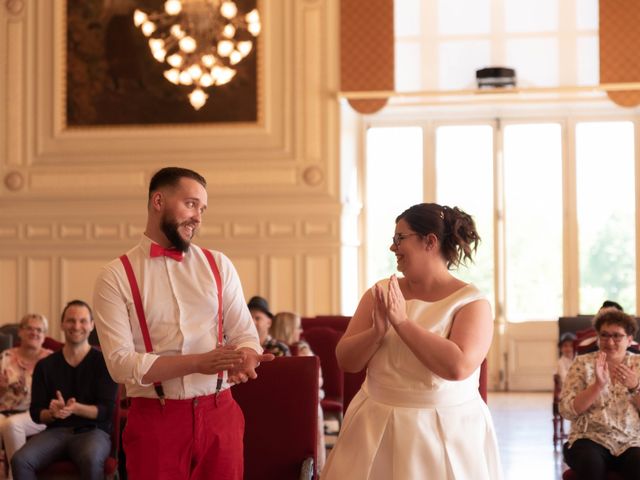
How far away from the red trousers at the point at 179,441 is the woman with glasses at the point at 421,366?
36 cm

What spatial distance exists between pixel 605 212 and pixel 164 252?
1035 cm

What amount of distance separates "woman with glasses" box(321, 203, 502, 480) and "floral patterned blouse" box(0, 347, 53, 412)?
4320 millimetres

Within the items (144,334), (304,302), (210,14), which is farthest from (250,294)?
(144,334)

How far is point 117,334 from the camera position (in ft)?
10.7

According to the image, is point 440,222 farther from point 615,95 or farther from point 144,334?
point 615,95

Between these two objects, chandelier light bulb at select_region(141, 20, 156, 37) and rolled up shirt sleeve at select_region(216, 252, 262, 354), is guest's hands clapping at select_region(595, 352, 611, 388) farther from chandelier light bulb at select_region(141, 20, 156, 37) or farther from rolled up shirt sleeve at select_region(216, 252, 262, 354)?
chandelier light bulb at select_region(141, 20, 156, 37)

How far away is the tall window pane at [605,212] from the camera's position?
12.8 m

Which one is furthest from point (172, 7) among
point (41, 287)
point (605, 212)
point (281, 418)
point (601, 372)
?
point (605, 212)

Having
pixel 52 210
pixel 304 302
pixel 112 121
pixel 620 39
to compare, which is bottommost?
pixel 304 302

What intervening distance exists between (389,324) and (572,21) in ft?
31.4

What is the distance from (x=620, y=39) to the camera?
11273mm

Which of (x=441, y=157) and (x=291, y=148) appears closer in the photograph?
(x=291, y=148)

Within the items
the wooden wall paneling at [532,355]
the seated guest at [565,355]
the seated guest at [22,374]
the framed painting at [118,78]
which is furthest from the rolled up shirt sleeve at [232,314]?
the wooden wall paneling at [532,355]

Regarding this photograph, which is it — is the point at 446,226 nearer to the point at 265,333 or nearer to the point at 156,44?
the point at 265,333
